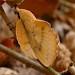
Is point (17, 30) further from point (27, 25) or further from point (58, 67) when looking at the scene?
point (58, 67)

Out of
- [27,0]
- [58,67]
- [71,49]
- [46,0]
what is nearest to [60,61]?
[58,67]

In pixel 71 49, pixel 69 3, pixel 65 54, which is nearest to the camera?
pixel 65 54

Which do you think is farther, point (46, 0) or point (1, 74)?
point (46, 0)

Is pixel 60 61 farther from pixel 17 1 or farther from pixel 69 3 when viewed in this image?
pixel 69 3

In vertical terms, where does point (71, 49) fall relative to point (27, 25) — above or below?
below

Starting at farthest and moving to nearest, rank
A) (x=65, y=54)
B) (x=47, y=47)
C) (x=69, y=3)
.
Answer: (x=69, y=3) < (x=65, y=54) < (x=47, y=47)

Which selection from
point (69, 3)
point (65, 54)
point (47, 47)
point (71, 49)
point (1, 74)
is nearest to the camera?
point (47, 47)

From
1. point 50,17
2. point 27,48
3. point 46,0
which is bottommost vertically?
point 50,17

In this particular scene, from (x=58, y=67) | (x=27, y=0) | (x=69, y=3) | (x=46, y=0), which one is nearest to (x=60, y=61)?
(x=58, y=67)

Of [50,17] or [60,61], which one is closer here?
[60,61]
